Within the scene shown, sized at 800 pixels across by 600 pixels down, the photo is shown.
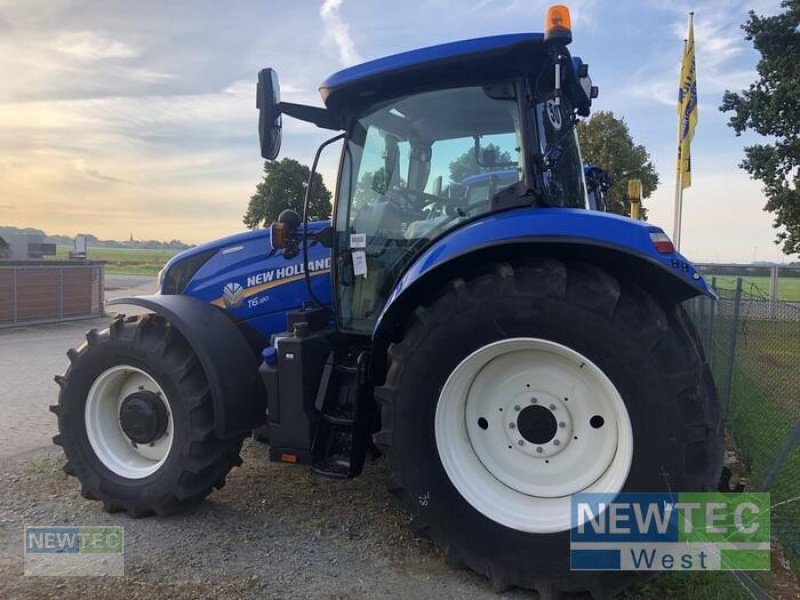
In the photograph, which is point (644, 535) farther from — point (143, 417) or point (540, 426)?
point (143, 417)

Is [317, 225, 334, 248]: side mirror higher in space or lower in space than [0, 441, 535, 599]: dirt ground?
higher

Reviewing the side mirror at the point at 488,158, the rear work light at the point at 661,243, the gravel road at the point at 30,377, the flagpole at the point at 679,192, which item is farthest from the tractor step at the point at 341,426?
the flagpole at the point at 679,192

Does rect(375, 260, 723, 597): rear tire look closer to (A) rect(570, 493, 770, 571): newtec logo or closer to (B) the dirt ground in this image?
(A) rect(570, 493, 770, 571): newtec logo

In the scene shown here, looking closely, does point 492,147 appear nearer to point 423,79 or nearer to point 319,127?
point 423,79

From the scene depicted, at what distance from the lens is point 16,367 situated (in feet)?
31.9

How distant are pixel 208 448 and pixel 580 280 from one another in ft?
7.85

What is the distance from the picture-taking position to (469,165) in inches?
143

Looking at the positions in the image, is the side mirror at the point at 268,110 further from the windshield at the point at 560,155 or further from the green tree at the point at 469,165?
the windshield at the point at 560,155

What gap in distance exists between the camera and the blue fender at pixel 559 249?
9.57ft

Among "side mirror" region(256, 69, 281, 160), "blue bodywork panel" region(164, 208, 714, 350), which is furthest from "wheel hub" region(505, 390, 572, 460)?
"side mirror" region(256, 69, 281, 160)

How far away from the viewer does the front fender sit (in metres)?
3.78

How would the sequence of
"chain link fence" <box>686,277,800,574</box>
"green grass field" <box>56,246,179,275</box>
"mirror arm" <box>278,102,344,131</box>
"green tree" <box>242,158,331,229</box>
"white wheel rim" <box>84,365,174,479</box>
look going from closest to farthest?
"mirror arm" <box>278,102,344,131</box>
"white wheel rim" <box>84,365,174,479</box>
"chain link fence" <box>686,277,800,574</box>
"green tree" <box>242,158,331,229</box>
"green grass field" <box>56,246,179,275</box>

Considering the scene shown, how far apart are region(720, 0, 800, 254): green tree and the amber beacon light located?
1731 cm

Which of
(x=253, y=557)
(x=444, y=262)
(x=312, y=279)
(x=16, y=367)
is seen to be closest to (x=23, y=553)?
(x=253, y=557)
